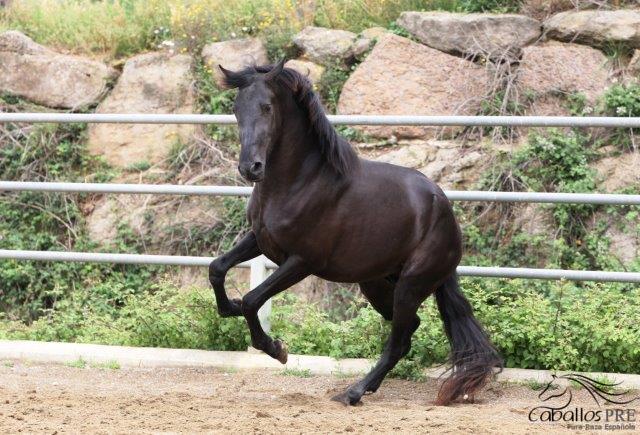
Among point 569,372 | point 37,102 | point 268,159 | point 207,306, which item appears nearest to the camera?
point 268,159

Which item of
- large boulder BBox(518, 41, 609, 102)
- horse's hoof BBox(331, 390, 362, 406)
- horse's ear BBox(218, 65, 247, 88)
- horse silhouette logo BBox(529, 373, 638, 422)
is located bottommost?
horse's hoof BBox(331, 390, 362, 406)

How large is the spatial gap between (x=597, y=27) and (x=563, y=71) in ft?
1.94

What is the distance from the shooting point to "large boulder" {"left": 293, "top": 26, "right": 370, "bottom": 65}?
9.84m

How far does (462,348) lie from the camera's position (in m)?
5.61

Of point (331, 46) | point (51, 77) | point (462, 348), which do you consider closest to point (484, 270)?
point (462, 348)

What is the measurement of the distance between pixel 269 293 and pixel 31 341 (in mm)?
2330

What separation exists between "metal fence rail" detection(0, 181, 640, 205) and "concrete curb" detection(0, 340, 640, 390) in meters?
1.06

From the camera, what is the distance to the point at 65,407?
4750 mm

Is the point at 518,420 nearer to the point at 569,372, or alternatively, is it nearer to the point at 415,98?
the point at 569,372

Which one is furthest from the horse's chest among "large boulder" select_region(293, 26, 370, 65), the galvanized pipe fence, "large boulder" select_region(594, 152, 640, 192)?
"large boulder" select_region(293, 26, 370, 65)

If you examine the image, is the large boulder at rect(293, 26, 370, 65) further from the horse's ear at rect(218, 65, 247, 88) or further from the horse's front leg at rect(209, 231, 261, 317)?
the horse's ear at rect(218, 65, 247, 88)

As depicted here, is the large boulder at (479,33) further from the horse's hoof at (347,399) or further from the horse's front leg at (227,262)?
the horse's hoof at (347,399)

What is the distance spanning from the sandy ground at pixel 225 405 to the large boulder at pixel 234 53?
4576mm

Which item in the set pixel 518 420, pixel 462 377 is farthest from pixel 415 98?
pixel 518 420
